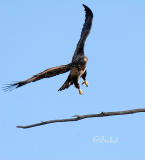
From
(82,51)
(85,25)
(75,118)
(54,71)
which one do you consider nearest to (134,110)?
(75,118)

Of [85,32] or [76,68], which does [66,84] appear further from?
[85,32]

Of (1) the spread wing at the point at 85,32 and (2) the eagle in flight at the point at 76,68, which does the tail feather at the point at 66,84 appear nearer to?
(2) the eagle in flight at the point at 76,68

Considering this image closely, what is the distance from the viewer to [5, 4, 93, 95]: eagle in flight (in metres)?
9.59

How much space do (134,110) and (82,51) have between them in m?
5.13

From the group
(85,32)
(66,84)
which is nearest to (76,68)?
(66,84)

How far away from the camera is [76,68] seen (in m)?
10.6

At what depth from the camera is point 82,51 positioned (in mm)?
11531

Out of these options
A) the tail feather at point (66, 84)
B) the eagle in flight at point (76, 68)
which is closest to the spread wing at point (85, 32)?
the eagle in flight at point (76, 68)

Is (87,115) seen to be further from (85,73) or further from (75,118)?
(85,73)

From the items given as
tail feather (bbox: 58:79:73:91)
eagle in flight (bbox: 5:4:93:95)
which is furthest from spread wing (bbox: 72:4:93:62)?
tail feather (bbox: 58:79:73:91)

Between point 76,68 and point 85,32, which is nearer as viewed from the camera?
point 76,68

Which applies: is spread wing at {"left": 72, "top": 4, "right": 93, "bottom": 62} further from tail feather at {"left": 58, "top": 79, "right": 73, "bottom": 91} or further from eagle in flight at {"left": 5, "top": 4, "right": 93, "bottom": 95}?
tail feather at {"left": 58, "top": 79, "right": 73, "bottom": 91}

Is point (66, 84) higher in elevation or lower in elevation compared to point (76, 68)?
lower

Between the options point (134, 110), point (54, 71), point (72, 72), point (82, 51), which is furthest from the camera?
point (82, 51)
